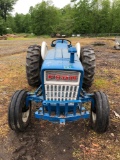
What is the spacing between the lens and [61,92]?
322 cm

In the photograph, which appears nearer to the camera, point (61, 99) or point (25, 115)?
point (61, 99)

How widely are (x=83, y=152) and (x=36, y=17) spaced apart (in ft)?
132

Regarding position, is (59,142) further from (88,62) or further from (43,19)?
(43,19)

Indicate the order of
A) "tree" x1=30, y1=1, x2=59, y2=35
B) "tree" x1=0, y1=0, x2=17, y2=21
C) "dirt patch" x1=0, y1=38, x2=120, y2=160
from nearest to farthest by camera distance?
"dirt patch" x1=0, y1=38, x2=120, y2=160
"tree" x1=30, y1=1, x2=59, y2=35
"tree" x1=0, y1=0, x2=17, y2=21

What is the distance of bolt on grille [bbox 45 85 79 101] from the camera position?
10.5ft

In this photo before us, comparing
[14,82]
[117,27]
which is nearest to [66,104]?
[14,82]

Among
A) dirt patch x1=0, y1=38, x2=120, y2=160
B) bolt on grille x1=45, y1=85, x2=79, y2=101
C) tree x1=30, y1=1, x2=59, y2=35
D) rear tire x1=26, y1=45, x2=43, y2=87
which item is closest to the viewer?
dirt patch x1=0, y1=38, x2=120, y2=160

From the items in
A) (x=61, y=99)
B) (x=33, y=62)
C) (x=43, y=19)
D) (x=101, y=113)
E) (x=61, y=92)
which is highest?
(x=43, y=19)

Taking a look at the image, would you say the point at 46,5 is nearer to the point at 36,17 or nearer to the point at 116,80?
the point at 36,17

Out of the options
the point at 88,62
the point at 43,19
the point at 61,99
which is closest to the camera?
the point at 61,99

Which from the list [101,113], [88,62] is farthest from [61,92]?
[88,62]

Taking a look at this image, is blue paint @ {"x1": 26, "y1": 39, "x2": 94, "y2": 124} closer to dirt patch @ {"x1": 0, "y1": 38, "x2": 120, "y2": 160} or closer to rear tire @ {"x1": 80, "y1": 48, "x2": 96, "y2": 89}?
dirt patch @ {"x1": 0, "y1": 38, "x2": 120, "y2": 160}

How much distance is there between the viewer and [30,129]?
3621 millimetres

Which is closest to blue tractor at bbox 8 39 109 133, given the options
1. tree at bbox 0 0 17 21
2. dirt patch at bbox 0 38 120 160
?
dirt patch at bbox 0 38 120 160
